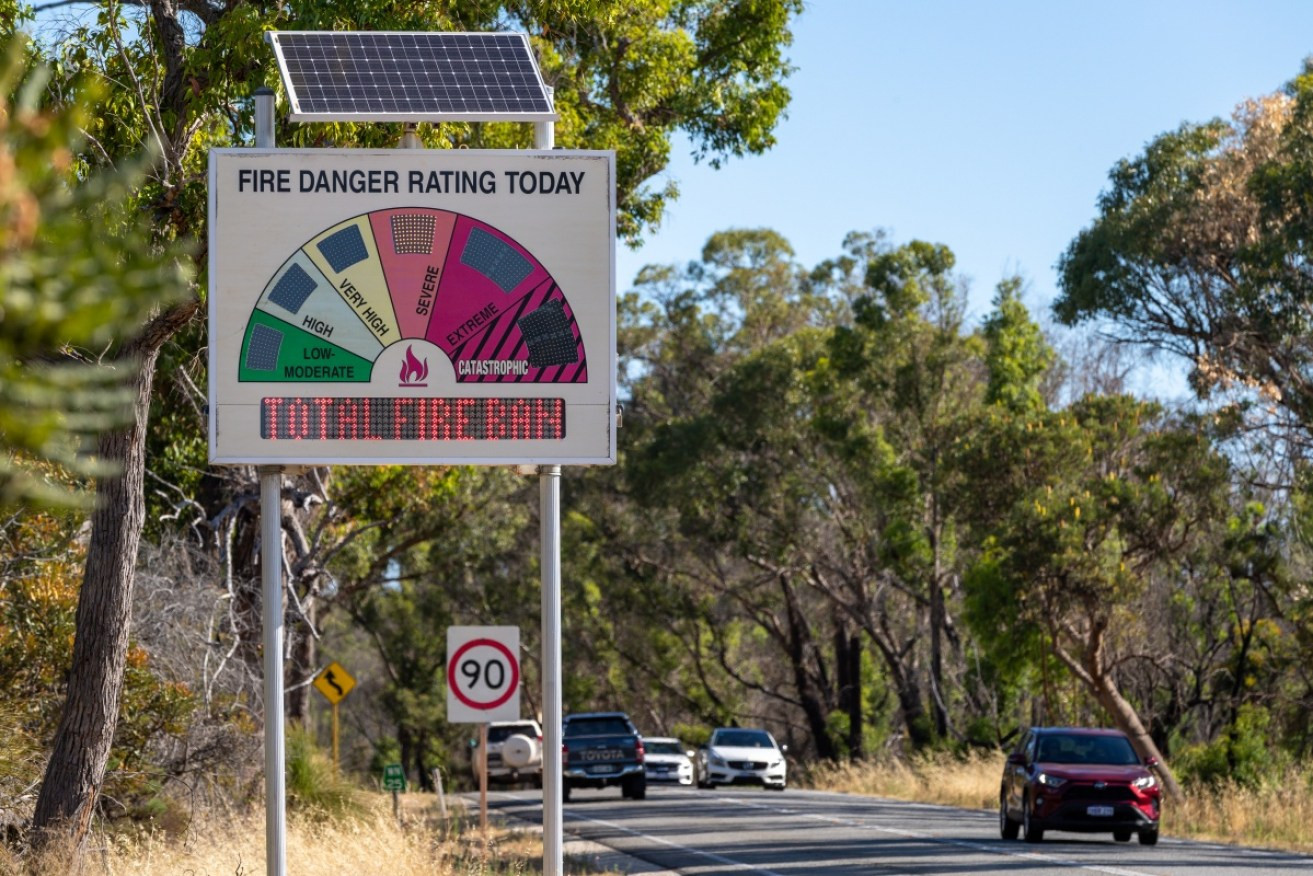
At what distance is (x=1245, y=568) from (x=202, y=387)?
768 inches

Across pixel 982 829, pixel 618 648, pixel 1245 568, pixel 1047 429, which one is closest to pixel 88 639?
pixel 982 829

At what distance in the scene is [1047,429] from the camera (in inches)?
1209

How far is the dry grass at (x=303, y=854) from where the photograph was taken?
47.2 feet

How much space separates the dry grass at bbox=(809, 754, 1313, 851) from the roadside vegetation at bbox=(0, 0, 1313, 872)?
6.3 inches

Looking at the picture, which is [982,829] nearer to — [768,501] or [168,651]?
[168,651]

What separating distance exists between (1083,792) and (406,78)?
1414 centimetres

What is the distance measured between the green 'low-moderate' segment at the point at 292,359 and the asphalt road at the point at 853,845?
9496mm

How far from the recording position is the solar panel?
11.6 meters

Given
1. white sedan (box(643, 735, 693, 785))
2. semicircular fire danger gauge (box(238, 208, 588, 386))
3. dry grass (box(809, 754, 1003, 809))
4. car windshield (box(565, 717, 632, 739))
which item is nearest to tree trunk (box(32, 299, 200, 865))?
semicircular fire danger gauge (box(238, 208, 588, 386))

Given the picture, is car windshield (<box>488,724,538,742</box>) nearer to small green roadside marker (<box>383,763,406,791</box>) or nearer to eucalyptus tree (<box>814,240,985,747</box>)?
eucalyptus tree (<box>814,240,985,747</box>)

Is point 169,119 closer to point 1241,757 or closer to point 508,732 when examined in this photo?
point 1241,757

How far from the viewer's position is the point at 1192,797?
30297 millimetres

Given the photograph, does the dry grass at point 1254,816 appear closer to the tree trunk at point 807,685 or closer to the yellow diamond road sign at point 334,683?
the yellow diamond road sign at point 334,683

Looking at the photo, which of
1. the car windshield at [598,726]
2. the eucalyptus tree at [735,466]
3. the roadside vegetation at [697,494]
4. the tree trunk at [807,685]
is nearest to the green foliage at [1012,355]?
the roadside vegetation at [697,494]
